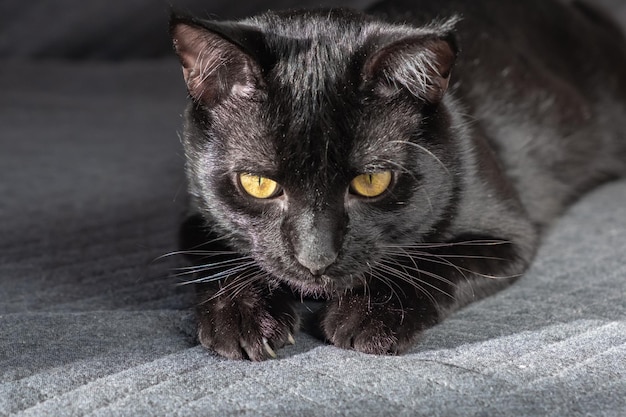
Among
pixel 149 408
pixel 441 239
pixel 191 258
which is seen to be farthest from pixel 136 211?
pixel 149 408

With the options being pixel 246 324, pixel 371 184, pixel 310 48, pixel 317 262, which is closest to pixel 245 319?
pixel 246 324

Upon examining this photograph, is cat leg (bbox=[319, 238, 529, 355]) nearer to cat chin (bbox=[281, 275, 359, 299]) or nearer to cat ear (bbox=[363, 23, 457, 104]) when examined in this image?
cat chin (bbox=[281, 275, 359, 299])

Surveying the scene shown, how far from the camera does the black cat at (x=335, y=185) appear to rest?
3.26 feet

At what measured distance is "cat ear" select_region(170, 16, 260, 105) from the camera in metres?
0.98

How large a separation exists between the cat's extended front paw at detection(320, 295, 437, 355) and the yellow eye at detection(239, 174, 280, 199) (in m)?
0.17

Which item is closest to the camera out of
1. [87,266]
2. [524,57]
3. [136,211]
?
[87,266]

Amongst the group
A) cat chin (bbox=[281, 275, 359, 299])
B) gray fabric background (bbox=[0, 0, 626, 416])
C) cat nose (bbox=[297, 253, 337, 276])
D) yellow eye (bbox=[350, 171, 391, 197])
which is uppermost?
yellow eye (bbox=[350, 171, 391, 197])

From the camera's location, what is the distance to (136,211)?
1645 millimetres

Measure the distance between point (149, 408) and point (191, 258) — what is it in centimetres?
42

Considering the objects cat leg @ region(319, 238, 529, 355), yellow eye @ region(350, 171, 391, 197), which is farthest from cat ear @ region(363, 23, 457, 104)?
cat leg @ region(319, 238, 529, 355)

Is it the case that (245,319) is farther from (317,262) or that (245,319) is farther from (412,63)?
(412,63)

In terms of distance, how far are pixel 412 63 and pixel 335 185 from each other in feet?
0.60

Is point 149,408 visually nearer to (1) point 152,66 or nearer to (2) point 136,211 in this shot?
(2) point 136,211

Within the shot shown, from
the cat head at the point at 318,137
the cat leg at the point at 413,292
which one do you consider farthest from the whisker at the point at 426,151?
the cat leg at the point at 413,292
